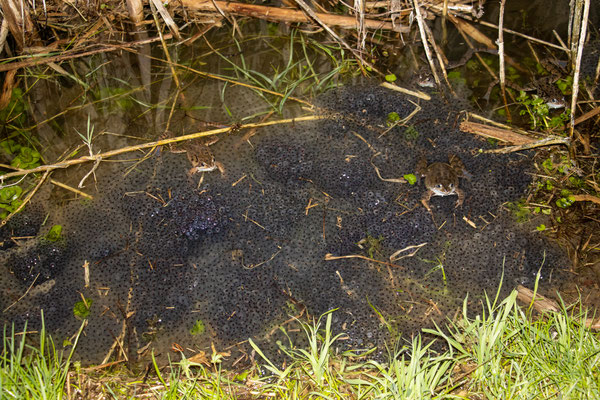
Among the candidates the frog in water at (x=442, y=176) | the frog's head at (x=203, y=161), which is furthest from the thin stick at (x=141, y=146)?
the frog in water at (x=442, y=176)

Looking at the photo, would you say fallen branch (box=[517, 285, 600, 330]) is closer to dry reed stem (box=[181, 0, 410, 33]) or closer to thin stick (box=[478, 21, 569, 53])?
thin stick (box=[478, 21, 569, 53])

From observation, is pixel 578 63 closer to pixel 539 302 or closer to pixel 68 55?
pixel 539 302

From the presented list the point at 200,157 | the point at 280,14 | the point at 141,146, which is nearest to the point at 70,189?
the point at 141,146

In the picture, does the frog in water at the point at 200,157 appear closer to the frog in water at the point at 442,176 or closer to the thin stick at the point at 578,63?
the frog in water at the point at 442,176

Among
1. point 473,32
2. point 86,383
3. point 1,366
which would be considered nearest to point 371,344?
point 86,383

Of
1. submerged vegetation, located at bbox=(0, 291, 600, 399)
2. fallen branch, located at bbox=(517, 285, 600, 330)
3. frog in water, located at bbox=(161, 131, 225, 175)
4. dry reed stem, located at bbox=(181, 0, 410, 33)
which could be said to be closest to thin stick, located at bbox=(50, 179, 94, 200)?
frog in water, located at bbox=(161, 131, 225, 175)

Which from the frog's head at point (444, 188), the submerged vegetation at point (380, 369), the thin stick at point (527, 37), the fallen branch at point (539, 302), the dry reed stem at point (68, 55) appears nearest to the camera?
the submerged vegetation at point (380, 369)
